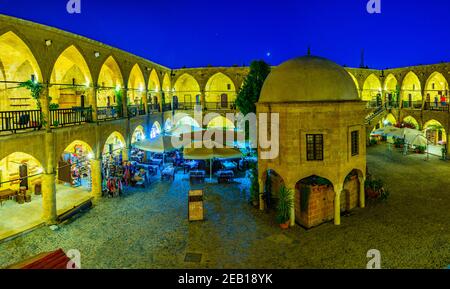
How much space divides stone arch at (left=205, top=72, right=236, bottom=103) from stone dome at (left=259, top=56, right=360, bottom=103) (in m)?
24.0

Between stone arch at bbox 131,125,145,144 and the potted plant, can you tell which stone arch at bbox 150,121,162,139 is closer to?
stone arch at bbox 131,125,145,144

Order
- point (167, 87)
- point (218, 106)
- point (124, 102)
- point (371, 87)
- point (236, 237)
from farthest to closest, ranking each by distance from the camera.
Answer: point (371, 87) → point (218, 106) → point (167, 87) → point (124, 102) → point (236, 237)

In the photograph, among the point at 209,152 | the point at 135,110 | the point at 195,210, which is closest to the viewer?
the point at 195,210

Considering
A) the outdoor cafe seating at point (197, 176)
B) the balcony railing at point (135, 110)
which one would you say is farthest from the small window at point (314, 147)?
the balcony railing at point (135, 110)

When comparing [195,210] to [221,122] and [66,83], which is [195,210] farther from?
[221,122]

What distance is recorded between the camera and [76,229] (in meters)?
13.2

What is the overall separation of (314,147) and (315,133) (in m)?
0.61

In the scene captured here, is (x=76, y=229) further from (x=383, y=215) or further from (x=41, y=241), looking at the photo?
(x=383, y=215)

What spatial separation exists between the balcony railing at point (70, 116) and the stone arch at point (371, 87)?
34063 mm

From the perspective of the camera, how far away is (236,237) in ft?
39.6

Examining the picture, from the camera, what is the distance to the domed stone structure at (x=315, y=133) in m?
12.9

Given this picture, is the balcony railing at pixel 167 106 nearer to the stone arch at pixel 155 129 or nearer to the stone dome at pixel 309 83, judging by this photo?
the stone arch at pixel 155 129

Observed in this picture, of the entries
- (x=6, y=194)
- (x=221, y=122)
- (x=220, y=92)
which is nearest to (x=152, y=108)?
(x=221, y=122)
